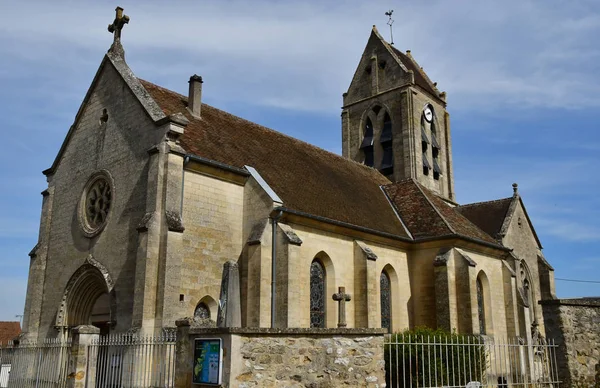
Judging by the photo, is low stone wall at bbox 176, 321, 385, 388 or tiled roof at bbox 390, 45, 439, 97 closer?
low stone wall at bbox 176, 321, 385, 388

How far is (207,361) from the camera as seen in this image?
30.8 feet

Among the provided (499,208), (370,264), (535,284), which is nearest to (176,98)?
(370,264)

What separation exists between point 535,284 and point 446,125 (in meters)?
11.2

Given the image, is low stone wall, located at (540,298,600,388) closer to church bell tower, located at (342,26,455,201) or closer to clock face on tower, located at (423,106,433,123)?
church bell tower, located at (342,26,455,201)

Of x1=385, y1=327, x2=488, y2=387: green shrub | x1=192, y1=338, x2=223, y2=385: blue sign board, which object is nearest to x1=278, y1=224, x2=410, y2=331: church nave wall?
x1=385, y1=327, x2=488, y2=387: green shrub

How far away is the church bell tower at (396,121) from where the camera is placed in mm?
32562

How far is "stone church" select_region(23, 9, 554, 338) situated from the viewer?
16859 mm

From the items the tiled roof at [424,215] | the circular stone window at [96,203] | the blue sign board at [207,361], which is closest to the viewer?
the blue sign board at [207,361]

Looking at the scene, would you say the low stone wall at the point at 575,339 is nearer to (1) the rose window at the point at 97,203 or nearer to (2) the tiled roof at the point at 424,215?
(2) the tiled roof at the point at 424,215

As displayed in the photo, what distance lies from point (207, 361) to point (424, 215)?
675 inches

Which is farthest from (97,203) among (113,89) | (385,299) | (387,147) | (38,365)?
(387,147)

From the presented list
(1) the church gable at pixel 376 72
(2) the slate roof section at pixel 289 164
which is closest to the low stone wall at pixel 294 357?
(2) the slate roof section at pixel 289 164

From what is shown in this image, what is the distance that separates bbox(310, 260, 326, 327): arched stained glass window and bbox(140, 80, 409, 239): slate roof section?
1904mm

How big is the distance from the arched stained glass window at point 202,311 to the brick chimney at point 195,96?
24.4 ft
